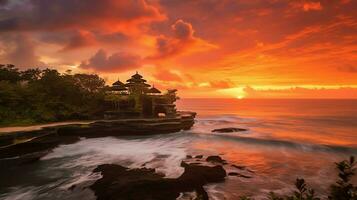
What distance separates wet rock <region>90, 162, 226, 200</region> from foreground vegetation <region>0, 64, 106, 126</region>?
19.2 m

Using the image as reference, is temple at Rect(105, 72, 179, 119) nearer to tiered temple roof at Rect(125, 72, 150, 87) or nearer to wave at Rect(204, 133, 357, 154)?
tiered temple roof at Rect(125, 72, 150, 87)

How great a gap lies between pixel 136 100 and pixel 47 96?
495 inches

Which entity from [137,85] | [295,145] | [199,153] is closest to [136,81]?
[137,85]

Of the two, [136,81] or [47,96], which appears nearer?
[47,96]

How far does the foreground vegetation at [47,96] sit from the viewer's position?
3109 cm

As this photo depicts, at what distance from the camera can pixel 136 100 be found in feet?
126

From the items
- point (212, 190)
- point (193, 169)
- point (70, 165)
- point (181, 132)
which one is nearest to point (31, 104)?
point (70, 165)

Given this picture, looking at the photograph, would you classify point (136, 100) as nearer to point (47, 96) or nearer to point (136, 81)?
point (136, 81)

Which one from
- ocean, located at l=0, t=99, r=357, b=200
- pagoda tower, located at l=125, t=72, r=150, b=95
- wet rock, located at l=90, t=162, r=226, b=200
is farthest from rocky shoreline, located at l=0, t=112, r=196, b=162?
wet rock, located at l=90, t=162, r=226, b=200

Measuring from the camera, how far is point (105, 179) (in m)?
16.3

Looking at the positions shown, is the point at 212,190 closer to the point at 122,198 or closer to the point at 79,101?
the point at 122,198

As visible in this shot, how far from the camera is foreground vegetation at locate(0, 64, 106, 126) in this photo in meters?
31.1

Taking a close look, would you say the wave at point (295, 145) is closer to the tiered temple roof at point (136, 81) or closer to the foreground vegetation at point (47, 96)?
the tiered temple roof at point (136, 81)

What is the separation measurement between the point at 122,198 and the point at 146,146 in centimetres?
1481
